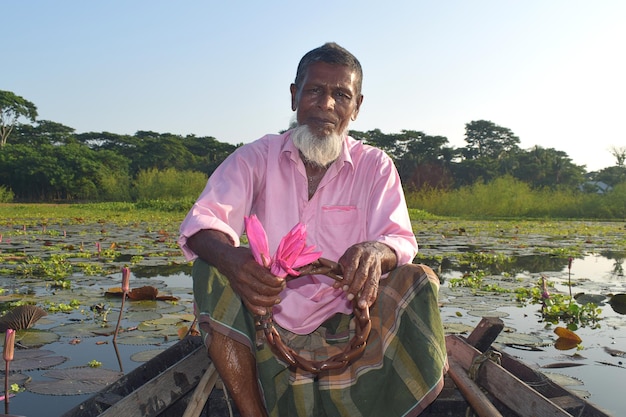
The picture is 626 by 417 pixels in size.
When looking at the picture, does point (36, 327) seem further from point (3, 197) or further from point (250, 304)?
point (3, 197)

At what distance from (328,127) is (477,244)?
22.8ft

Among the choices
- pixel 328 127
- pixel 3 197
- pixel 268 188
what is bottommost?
pixel 3 197

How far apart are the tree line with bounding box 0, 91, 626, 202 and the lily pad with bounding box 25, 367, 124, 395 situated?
19169 millimetres

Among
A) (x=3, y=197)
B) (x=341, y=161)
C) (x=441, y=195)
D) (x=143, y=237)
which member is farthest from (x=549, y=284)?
(x=3, y=197)

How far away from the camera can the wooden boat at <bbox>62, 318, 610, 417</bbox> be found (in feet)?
4.91

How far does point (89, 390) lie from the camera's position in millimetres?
2160

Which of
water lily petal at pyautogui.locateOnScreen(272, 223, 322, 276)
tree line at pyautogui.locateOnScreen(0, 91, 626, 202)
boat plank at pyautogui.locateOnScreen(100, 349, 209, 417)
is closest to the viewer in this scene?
water lily petal at pyautogui.locateOnScreen(272, 223, 322, 276)

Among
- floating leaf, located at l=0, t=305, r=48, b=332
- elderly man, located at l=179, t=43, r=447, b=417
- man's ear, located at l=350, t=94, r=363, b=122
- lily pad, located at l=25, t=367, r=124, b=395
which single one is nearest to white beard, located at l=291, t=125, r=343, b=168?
elderly man, located at l=179, t=43, r=447, b=417

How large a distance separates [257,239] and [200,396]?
518 millimetres

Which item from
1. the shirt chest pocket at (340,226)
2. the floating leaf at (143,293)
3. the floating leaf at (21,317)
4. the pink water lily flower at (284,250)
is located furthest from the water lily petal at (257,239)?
the floating leaf at (143,293)

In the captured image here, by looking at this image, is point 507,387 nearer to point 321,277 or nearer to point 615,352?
point 321,277

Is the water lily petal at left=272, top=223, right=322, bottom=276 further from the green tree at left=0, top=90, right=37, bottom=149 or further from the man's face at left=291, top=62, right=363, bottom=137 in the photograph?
the green tree at left=0, top=90, right=37, bottom=149

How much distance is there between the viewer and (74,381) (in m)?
2.23

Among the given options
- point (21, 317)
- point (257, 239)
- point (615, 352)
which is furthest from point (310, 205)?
point (615, 352)
